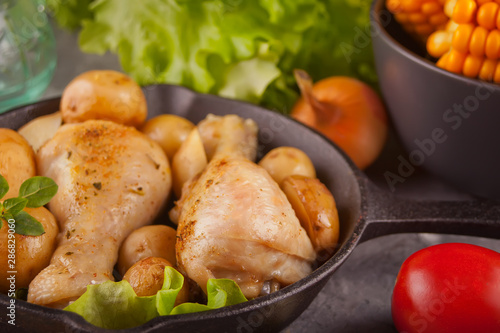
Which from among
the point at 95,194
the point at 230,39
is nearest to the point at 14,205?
the point at 95,194

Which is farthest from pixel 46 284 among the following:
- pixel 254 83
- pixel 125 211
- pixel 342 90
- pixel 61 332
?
pixel 342 90

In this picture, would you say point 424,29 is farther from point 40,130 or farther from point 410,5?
point 40,130

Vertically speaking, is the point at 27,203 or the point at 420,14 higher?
the point at 420,14

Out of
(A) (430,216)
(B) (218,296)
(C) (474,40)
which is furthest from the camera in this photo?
(C) (474,40)

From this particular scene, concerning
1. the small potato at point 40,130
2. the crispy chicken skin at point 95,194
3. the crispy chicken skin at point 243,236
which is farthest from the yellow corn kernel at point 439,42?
the small potato at point 40,130

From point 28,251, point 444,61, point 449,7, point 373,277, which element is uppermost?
point 449,7

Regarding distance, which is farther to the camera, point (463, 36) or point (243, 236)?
point (463, 36)

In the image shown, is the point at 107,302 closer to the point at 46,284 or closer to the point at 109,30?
the point at 46,284
